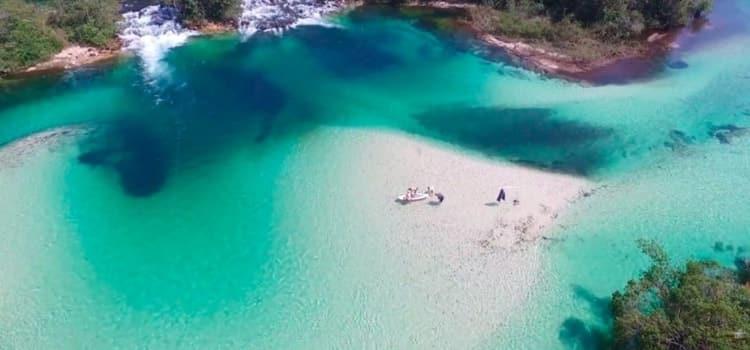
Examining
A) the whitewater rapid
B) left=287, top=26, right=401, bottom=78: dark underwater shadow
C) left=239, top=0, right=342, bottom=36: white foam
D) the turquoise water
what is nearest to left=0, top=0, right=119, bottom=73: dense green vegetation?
the whitewater rapid

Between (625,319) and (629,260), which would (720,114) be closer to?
(629,260)

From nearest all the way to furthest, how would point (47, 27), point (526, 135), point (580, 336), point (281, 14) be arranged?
1. point (580, 336)
2. point (526, 135)
3. point (47, 27)
4. point (281, 14)

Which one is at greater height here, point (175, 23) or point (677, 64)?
point (175, 23)

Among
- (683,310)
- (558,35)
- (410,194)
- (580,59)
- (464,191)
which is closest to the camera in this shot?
(683,310)

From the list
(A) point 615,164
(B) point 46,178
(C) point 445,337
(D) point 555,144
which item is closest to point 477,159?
(D) point 555,144

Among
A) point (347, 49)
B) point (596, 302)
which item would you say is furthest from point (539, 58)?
point (596, 302)

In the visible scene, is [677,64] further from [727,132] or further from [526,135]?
[526,135]
